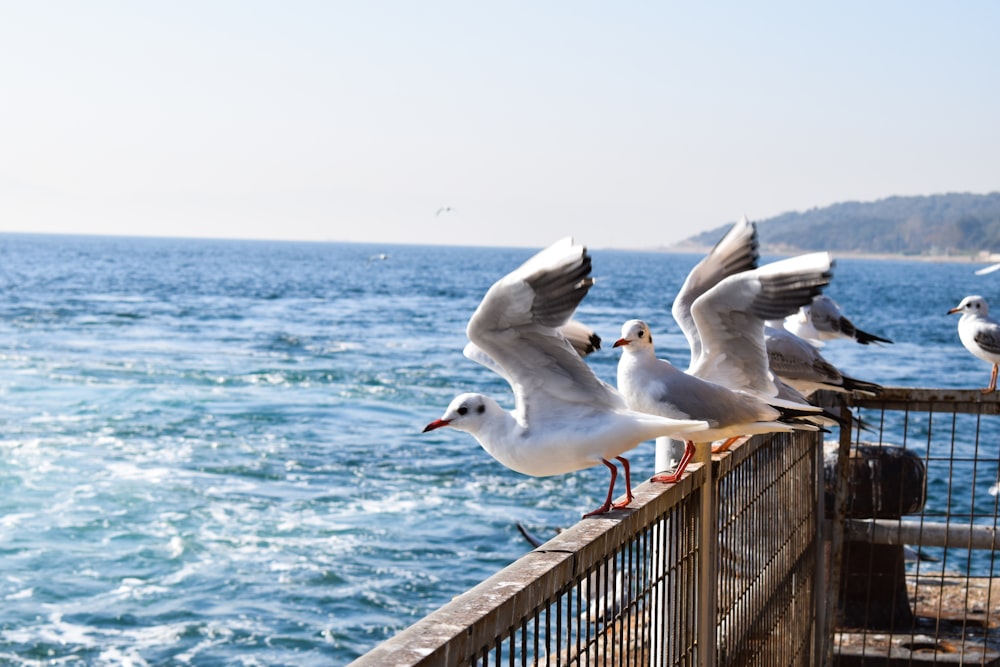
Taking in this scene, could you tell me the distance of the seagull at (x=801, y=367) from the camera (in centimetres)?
632

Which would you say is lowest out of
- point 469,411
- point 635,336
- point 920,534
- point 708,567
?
point 920,534

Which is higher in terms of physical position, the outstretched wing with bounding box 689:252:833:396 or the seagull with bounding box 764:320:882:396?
the outstretched wing with bounding box 689:252:833:396

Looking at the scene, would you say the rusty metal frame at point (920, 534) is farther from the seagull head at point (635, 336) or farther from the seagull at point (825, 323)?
the seagull at point (825, 323)

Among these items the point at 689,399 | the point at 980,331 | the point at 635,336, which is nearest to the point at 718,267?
the point at 635,336

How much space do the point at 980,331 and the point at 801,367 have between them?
187 inches

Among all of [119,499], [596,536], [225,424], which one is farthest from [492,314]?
[225,424]

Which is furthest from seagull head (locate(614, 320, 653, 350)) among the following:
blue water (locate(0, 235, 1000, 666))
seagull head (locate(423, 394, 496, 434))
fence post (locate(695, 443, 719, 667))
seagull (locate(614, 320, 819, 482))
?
blue water (locate(0, 235, 1000, 666))

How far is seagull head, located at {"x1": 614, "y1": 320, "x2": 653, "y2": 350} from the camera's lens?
16.6ft

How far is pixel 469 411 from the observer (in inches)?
166

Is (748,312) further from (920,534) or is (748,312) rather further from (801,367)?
(920,534)

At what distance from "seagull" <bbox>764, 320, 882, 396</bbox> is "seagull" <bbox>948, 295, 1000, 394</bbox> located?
405 cm

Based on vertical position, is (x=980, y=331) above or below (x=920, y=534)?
above

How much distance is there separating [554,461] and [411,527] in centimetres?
1152

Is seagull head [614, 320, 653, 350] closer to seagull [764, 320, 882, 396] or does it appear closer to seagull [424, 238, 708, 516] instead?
seagull [424, 238, 708, 516]
